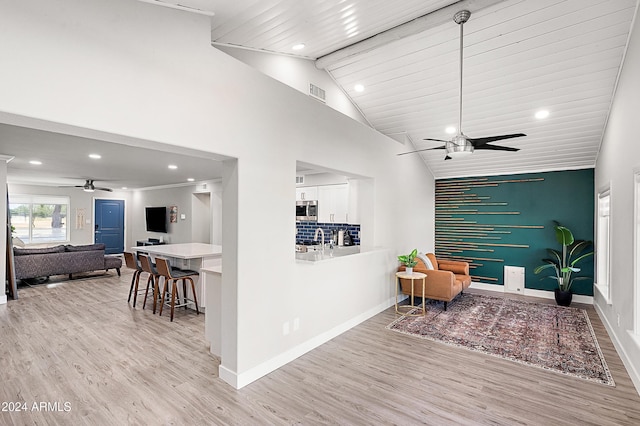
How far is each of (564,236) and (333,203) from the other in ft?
13.4

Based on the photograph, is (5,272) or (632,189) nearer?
(632,189)

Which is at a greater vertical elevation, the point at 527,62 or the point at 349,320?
the point at 527,62

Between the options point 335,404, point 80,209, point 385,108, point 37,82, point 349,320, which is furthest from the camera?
point 80,209

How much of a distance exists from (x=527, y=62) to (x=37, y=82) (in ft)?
15.8

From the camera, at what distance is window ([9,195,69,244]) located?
9602 millimetres

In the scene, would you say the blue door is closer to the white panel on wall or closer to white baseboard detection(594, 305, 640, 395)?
the white panel on wall

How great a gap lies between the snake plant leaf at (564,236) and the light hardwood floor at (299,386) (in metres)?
1.85

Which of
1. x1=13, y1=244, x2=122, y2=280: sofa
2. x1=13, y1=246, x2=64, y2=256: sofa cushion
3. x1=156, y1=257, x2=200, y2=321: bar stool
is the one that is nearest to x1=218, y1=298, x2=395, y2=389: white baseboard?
x1=156, y1=257, x2=200, y2=321: bar stool

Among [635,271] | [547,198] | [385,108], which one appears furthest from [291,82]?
[547,198]

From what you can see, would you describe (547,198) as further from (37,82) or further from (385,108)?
(37,82)

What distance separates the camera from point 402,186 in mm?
5898

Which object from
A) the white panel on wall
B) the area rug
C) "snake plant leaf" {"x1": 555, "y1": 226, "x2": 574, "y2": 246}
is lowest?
the area rug

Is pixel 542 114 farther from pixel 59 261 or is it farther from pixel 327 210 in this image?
pixel 59 261

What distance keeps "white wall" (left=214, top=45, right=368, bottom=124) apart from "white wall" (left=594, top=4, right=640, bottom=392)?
3.40 meters
